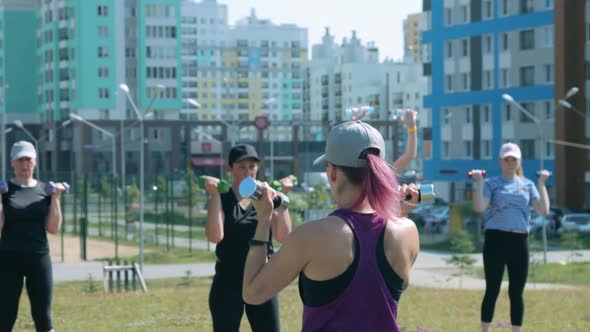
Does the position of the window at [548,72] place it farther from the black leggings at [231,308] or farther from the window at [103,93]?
the black leggings at [231,308]

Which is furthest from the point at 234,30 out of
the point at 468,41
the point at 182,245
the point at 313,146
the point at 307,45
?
the point at 182,245

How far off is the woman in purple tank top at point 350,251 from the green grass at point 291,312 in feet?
23.7

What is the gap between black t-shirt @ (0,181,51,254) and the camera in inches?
340

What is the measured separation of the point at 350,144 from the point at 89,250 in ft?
135

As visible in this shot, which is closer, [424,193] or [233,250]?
[424,193]

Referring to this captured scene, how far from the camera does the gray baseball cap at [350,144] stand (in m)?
4.17

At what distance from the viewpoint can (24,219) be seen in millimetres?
8680

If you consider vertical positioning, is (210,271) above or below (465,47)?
below

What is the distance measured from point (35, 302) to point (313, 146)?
357ft

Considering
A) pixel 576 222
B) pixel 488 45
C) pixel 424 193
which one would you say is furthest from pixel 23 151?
pixel 488 45

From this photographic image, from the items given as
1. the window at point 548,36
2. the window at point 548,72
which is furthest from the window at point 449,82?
the window at point 548,36

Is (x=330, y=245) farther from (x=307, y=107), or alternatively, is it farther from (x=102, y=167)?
(x=307, y=107)

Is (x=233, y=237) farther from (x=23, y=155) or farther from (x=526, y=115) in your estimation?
(x=526, y=115)

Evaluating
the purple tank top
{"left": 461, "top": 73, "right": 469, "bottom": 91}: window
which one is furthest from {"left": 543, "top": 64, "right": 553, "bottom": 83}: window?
the purple tank top
